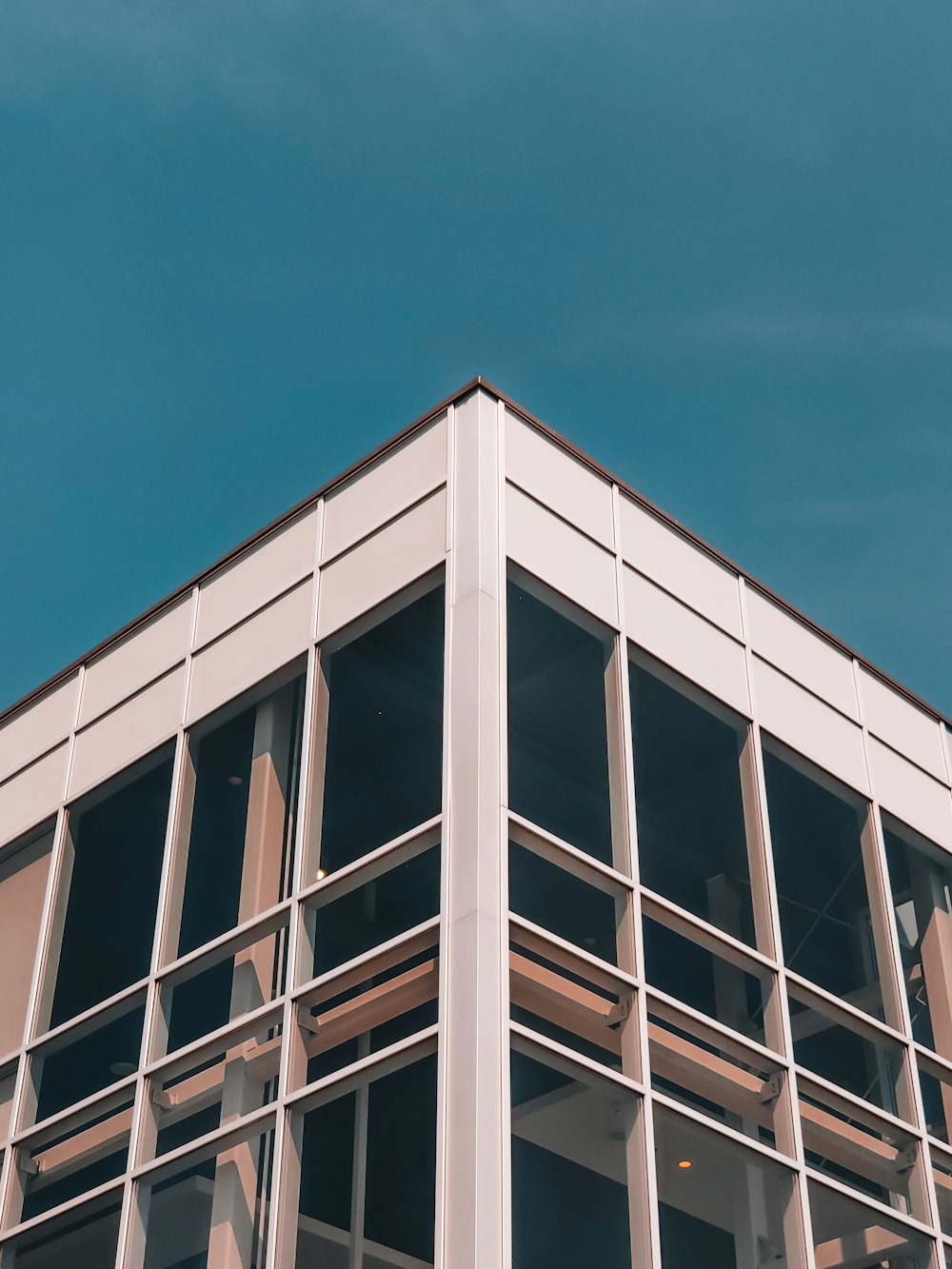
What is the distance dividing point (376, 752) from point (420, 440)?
3355 millimetres

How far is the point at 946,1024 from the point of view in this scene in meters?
16.1

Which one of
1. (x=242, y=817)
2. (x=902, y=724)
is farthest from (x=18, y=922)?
(x=902, y=724)

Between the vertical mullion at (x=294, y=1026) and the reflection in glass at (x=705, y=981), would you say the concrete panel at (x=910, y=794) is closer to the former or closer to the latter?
the reflection in glass at (x=705, y=981)

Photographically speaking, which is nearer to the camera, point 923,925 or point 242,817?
point 242,817

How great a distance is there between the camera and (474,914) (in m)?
12.3

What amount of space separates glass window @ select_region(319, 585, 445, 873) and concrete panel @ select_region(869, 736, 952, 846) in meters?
5.56

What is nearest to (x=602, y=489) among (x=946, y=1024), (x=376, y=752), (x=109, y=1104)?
(x=376, y=752)

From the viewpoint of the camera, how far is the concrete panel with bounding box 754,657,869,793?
54.3 feet

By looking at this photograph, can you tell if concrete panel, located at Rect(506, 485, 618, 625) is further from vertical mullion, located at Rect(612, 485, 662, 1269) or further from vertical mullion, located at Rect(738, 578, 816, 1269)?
vertical mullion, located at Rect(738, 578, 816, 1269)

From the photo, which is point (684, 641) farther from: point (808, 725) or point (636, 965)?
point (636, 965)

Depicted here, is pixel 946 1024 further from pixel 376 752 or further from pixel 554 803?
pixel 376 752

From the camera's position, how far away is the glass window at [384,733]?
1371 cm

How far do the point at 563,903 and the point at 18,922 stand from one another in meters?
6.41

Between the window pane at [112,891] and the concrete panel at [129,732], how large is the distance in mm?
280
